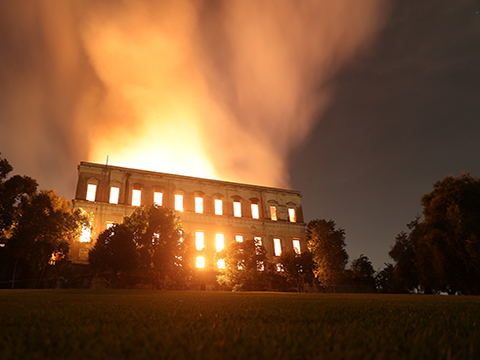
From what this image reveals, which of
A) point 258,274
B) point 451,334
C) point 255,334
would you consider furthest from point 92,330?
point 258,274

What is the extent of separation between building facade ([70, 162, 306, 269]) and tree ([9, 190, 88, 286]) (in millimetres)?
5967

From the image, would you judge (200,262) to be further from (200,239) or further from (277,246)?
(277,246)

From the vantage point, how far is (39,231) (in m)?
25.5

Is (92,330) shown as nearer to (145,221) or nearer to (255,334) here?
(255,334)

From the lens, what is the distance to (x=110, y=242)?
21828 mm

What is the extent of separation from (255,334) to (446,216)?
3287cm

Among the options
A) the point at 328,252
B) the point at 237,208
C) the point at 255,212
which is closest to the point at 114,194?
the point at 237,208

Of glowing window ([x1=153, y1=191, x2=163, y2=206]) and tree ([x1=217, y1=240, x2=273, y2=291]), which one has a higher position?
glowing window ([x1=153, y1=191, x2=163, y2=206])

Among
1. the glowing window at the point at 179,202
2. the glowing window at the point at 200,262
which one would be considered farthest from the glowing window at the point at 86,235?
the glowing window at the point at 200,262

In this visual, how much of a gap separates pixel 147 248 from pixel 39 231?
9.76 m

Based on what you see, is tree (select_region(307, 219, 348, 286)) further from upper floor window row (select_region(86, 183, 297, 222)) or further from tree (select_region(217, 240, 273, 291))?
tree (select_region(217, 240, 273, 291))

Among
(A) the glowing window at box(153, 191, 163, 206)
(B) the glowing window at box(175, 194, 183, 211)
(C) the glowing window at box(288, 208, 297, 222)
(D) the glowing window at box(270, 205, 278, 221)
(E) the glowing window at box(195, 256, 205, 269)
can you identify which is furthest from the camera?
(C) the glowing window at box(288, 208, 297, 222)

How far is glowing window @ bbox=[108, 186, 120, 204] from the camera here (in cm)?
3862

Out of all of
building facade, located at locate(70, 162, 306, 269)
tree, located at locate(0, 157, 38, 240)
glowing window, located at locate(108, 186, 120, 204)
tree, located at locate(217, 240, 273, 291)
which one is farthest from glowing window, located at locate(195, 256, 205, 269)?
tree, located at locate(0, 157, 38, 240)
